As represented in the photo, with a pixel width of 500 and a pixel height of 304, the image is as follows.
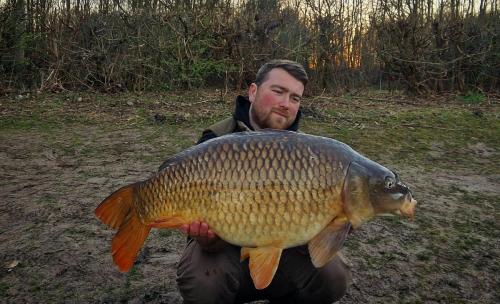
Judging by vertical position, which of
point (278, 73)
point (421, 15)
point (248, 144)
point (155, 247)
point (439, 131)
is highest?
point (421, 15)

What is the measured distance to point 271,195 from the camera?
131 cm

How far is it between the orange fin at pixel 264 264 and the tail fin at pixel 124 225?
0.33 m

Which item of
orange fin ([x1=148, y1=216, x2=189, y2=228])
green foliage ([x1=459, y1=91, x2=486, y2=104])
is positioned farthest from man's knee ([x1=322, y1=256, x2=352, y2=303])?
green foliage ([x1=459, y1=91, x2=486, y2=104])

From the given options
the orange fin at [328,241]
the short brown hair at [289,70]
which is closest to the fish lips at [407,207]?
the orange fin at [328,241]

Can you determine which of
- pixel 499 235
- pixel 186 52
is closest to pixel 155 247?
pixel 499 235

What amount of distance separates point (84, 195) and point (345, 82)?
702 cm

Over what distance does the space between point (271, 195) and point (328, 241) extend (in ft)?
0.64

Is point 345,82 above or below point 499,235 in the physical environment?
above

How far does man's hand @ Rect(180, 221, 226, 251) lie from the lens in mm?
1359

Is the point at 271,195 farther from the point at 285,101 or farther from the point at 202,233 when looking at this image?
the point at 285,101

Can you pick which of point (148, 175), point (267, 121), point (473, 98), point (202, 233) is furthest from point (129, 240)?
point (473, 98)

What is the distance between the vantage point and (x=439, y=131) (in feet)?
17.3

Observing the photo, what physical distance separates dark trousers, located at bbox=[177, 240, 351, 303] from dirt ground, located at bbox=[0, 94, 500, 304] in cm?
38

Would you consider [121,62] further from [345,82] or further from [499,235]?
[499,235]
